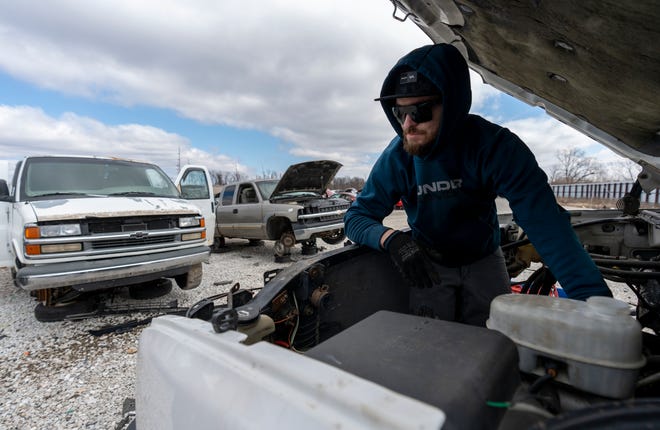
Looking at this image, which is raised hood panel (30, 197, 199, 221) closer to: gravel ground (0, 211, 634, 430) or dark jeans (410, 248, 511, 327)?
gravel ground (0, 211, 634, 430)

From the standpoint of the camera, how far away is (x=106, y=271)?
10.6 feet

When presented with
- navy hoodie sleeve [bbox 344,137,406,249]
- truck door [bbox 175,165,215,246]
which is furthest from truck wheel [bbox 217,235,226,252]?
navy hoodie sleeve [bbox 344,137,406,249]

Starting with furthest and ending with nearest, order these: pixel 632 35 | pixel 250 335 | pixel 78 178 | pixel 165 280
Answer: pixel 165 280
pixel 78 178
pixel 250 335
pixel 632 35

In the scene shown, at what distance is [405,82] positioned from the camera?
153 centimetres

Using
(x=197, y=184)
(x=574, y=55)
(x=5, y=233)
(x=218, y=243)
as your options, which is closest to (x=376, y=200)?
(x=574, y=55)

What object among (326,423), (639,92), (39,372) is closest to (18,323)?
(39,372)

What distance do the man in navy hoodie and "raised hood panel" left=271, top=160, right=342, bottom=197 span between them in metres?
4.72

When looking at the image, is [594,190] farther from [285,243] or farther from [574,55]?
[574,55]

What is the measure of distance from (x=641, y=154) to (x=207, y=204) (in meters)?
5.84

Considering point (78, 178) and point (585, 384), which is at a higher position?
point (78, 178)

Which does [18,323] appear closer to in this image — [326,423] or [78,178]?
[78,178]

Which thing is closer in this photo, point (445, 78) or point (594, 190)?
point (445, 78)

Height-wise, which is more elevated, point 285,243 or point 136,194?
point 136,194

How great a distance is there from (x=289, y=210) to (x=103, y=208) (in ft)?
10.6
